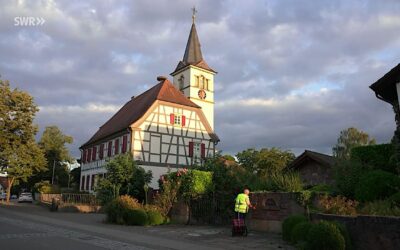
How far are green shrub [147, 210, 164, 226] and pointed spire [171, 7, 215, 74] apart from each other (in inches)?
1504

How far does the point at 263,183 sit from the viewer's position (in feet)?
56.8

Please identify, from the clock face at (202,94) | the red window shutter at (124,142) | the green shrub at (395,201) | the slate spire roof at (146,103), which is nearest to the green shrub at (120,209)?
the green shrub at (395,201)

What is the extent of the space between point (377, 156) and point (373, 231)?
7751 millimetres

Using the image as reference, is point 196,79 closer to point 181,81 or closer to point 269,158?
point 181,81

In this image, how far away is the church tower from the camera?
53906 mm

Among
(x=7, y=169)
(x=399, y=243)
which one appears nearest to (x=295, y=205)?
(x=399, y=243)

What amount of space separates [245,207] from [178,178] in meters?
6.05

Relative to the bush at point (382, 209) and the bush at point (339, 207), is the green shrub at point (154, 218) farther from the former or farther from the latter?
the bush at point (382, 209)

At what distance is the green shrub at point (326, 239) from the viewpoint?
9641 millimetres

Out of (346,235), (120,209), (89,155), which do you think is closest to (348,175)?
(346,235)

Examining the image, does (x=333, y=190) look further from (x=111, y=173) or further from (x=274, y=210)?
(x=111, y=173)

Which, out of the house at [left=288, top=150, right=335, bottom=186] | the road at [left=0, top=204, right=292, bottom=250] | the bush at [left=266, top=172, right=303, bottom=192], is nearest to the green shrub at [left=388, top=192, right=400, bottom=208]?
the road at [left=0, top=204, right=292, bottom=250]

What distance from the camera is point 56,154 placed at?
67.3 meters

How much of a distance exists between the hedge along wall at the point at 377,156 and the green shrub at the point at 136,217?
9.25 metres
